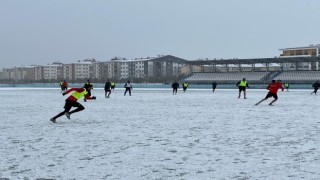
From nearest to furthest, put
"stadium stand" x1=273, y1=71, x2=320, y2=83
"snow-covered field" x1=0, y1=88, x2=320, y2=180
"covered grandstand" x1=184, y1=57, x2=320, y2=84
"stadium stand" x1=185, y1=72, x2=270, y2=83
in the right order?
"snow-covered field" x1=0, y1=88, x2=320, y2=180 → "covered grandstand" x1=184, y1=57, x2=320, y2=84 → "stadium stand" x1=273, y1=71, x2=320, y2=83 → "stadium stand" x1=185, y1=72, x2=270, y2=83

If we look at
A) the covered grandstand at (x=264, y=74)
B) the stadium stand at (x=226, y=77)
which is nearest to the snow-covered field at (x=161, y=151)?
the covered grandstand at (x=264, y=74)

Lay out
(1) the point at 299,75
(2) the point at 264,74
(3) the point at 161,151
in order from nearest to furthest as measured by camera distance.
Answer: (3) the point at 161,151 < (1) the point at 299,75 < (2) the point at 264,74

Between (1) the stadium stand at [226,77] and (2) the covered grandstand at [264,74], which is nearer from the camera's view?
(2) the covered grandstand at [264,74]

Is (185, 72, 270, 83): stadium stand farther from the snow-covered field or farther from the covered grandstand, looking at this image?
the snow-covered field

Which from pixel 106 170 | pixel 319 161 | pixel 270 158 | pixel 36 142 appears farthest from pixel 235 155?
pixel 36 142

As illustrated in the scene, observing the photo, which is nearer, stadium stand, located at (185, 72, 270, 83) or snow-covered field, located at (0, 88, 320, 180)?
snow-covered field, located at (0, 88, 320, 180)

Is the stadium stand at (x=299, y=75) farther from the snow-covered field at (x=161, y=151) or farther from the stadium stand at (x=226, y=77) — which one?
the snow-covered field at (x=161, y=151)

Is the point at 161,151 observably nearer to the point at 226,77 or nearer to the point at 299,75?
the point at 299,75

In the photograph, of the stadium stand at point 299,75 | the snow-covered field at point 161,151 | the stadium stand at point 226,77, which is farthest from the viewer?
the stadium stand at point 226,77

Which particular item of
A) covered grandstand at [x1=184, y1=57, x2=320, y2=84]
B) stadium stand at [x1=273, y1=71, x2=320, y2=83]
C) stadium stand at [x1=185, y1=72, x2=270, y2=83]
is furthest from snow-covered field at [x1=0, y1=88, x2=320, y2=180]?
stadium stand at [x1=185, y1=72, x2=270, y2=83]

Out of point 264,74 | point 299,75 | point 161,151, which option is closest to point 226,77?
point 264,74

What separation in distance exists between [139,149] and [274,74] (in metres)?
57.3

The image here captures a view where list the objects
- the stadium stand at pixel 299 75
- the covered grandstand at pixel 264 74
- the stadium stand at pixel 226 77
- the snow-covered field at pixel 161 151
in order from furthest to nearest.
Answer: the stadium stand at pixel 226 77 < the stadium stand at pixel 299 75 < the covered grandstand at pixel 264 74 < the snow-covered field at pixel 161 151

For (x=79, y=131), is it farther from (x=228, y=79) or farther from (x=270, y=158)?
(x=228, y=79)
